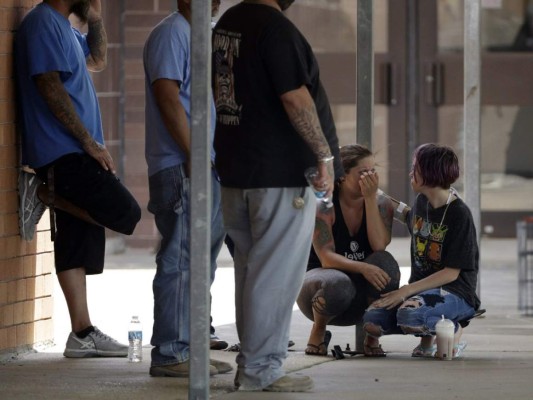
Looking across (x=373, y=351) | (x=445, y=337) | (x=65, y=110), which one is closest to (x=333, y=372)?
(x=445, y=337)

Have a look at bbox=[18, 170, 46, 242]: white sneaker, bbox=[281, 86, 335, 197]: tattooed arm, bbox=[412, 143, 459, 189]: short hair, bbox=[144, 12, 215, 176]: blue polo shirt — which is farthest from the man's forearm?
bbox=[18, 170, 46, 242]: white sneaker

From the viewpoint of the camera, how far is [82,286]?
7.86 metres

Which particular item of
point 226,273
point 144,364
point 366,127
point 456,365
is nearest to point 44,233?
point 144,364

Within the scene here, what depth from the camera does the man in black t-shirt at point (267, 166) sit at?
645 centimetres

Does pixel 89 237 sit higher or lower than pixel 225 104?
lower

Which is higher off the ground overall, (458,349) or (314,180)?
(314,180)

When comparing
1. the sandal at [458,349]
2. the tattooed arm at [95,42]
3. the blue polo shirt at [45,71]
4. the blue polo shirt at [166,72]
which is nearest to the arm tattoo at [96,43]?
the tattooed arm at [95,42]

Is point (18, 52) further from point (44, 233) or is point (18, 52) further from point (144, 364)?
point (144, 364)

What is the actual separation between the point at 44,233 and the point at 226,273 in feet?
19.2

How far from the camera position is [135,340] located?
769cm

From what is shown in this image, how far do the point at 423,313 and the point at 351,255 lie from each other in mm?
552

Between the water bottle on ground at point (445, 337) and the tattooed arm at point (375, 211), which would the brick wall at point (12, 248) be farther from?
the water bottle on ground at point (445, 337)

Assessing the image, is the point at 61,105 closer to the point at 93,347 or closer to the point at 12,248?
the point at 12,248

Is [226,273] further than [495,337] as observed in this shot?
Yes
